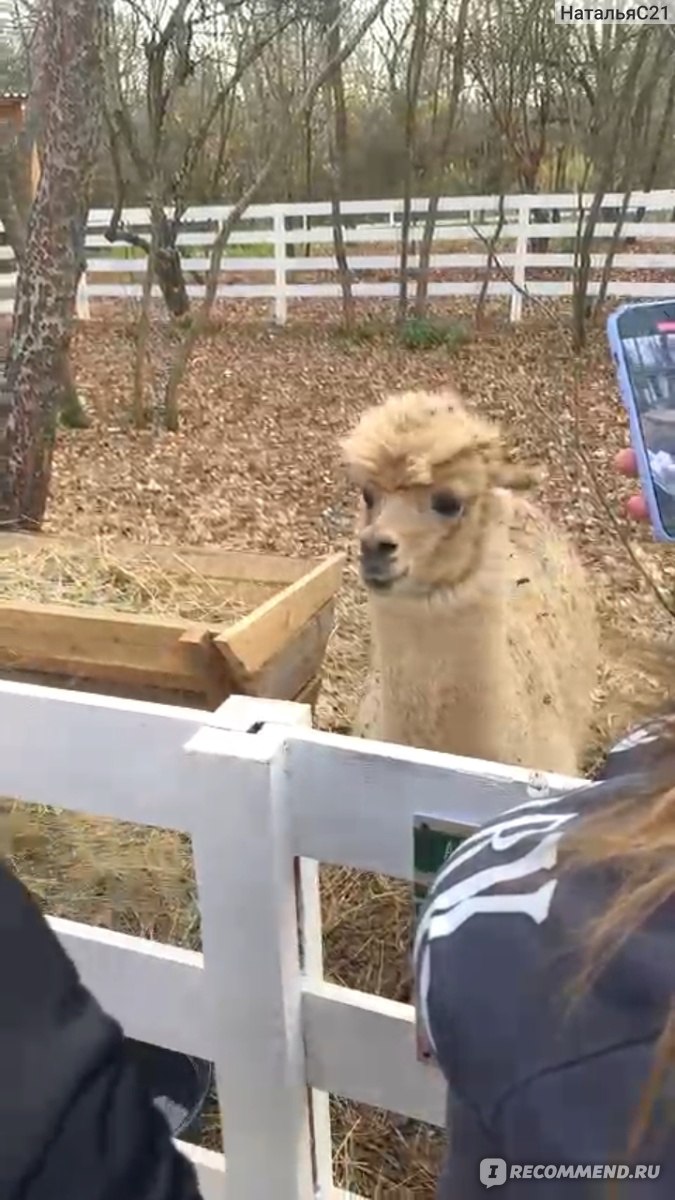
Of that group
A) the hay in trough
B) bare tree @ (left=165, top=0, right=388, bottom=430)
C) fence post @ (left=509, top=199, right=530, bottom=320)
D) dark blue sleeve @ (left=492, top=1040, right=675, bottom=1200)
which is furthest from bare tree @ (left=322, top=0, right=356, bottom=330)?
dark blue sleeve @ (left=492, top=1040, right=675, bottom=1200)

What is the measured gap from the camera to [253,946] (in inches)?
36.4

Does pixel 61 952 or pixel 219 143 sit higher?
pixel 219 143

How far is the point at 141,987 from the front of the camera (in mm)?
1042

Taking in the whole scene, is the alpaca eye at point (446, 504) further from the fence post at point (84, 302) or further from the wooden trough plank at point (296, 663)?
the fence post at point (84, 302)

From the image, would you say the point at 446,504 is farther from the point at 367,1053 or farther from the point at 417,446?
the point at 367,1053

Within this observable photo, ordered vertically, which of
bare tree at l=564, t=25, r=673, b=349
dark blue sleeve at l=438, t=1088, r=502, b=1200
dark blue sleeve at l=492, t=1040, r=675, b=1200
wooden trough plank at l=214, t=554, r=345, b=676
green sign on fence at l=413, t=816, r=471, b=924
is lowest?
wooden trough plank at l=214, t=554, r=345, b=676

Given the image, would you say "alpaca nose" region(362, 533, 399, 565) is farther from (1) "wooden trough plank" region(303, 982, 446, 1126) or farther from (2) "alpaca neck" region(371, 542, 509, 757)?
(1) "wooden trough plank" region(303, 982, 446, 1126)

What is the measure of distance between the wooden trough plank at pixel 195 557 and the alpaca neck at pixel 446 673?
48 centimetres

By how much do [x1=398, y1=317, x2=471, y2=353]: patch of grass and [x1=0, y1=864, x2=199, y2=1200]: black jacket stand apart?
4928 millimetres

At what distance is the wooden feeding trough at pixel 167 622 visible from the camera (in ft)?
5.67

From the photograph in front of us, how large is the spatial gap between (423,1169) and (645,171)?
4769mm

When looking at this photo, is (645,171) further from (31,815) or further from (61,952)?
(61,952)

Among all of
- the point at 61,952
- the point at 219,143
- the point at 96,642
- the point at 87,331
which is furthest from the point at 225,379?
the point at 61,952

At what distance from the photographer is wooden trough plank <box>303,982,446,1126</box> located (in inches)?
37.6
